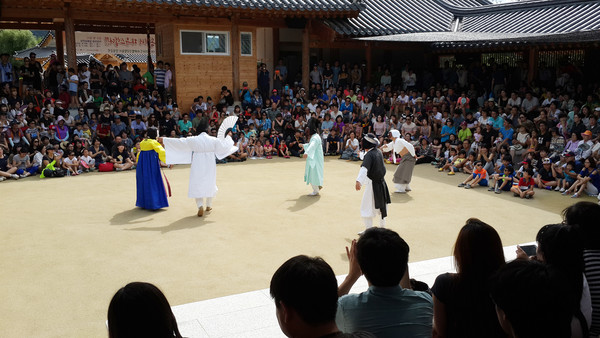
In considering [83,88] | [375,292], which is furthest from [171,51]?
[375,292]

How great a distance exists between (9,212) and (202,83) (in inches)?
333

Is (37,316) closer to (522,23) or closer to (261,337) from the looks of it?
(261,337)

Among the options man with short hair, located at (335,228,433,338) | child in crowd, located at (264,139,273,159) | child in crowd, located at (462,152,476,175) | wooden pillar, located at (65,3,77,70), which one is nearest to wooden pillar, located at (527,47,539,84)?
child in crowd, located at (462,152,476,175)

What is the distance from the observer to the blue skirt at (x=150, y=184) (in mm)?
7863

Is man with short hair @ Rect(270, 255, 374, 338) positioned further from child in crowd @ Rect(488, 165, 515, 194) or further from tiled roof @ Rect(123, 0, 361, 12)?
tiled roof @ Rect(123, 0, 361, 12)

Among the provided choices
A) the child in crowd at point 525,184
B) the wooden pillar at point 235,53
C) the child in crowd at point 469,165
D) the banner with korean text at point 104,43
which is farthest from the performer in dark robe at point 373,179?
the banner with korean text at point 104,43

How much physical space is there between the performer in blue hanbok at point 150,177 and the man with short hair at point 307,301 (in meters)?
6.49

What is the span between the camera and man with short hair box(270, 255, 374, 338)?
1.67 meters

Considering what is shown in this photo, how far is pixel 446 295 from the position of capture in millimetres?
2164

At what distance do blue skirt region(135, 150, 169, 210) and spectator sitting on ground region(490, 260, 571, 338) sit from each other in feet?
22.3

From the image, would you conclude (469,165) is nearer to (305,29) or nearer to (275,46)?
(305,29)

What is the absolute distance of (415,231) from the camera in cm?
671

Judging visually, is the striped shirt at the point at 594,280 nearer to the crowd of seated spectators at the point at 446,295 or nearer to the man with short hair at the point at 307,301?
the crowd of seated spectators at the point at 446,295

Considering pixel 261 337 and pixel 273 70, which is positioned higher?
pixel 273 70
